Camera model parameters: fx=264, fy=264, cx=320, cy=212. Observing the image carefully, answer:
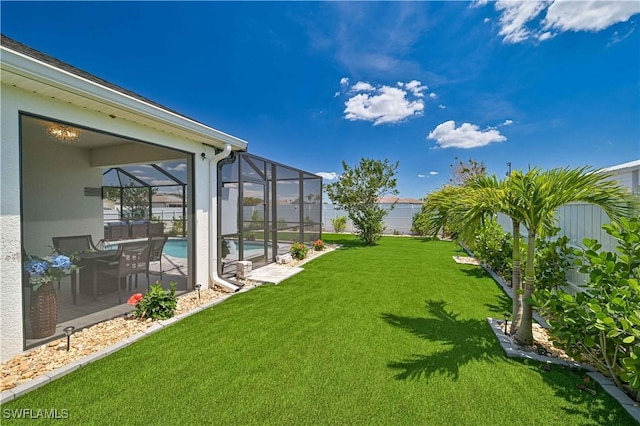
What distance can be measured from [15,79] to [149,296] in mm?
3180

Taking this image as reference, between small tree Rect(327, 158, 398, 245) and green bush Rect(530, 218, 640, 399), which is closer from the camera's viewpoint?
green bush Rect(530, 218, 640, 399)

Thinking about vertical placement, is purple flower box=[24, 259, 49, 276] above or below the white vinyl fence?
below

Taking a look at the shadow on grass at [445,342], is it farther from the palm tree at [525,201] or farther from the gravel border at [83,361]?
the gravel border at [83,361]

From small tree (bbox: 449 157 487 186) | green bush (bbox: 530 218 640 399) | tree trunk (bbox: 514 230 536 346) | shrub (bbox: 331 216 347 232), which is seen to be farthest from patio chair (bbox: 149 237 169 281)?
small tree (bbox: 449 157 487 186)

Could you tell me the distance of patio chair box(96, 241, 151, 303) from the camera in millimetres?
4738

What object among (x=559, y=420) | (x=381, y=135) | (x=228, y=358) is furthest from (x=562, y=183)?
(x=381, y=135)

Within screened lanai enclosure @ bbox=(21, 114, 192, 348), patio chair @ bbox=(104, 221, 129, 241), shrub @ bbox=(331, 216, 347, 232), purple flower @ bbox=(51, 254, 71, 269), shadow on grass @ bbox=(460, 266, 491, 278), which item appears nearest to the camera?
purple flower @ bbox=(51, 254, 71, 269)

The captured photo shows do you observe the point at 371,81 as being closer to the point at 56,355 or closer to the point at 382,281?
the point at 382,281

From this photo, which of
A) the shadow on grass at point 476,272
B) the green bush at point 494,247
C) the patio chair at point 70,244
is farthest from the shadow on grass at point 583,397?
the patio chair at point 70,244

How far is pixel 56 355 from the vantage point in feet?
10.1

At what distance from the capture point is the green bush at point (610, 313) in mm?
2209

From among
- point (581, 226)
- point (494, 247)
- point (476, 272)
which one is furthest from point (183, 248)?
point (494, 247)

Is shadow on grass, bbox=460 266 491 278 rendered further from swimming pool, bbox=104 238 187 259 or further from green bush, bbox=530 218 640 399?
swimming pool, bbox=104 238 187 259

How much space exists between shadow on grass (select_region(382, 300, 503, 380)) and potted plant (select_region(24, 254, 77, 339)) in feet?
14.2
